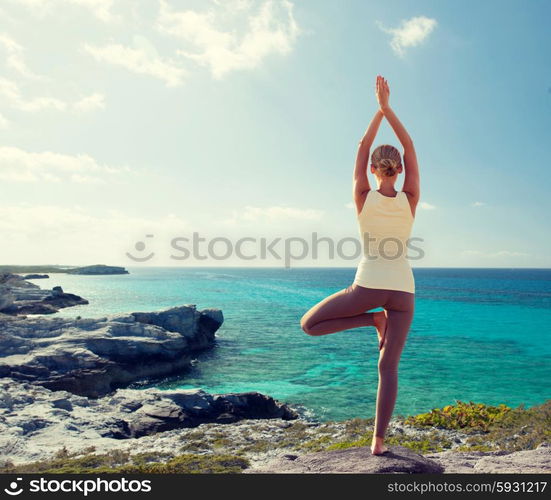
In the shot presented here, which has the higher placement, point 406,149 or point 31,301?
point 406,149

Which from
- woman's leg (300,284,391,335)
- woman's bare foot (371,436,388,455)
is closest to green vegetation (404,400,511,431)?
woman's bare foot (371,436,388,455)

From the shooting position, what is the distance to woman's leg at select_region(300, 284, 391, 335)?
437cm

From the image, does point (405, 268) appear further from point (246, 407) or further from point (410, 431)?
point (246, 407)

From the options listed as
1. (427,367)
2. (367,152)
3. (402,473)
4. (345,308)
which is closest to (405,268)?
(345,308)

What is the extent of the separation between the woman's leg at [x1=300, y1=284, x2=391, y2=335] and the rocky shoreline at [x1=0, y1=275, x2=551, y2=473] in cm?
191

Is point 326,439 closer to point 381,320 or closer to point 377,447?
point 377,447

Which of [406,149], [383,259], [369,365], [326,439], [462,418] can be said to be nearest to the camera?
[383,259]

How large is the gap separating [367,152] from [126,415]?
51.4ft

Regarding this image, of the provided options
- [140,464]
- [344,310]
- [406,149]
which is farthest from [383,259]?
[140,464]

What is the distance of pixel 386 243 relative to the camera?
14.4ft

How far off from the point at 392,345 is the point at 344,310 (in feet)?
2.49

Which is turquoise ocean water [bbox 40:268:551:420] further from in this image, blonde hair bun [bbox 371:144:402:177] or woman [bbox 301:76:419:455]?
blonde hair bun [bbox 371:144:402:177]

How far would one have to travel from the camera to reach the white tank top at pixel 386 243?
4363mm
